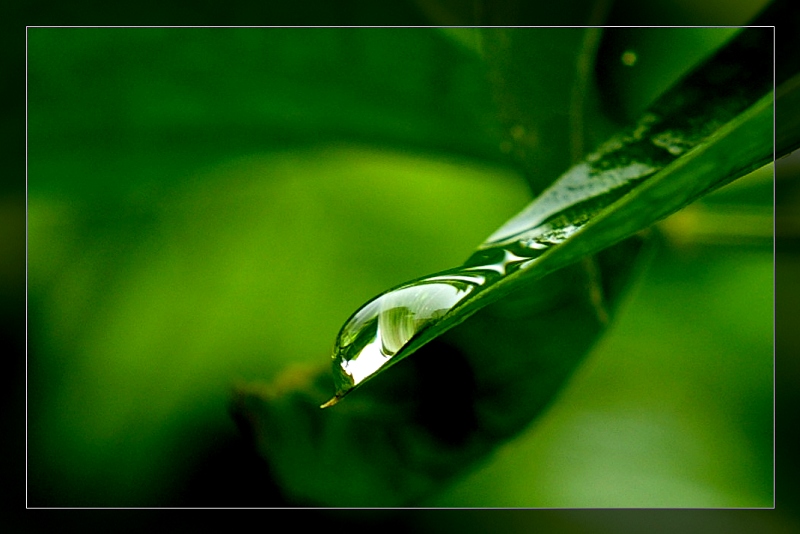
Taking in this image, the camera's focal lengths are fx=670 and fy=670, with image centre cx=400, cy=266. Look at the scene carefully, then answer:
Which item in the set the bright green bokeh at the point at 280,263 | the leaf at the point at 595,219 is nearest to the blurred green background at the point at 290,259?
the bright green bokeh at the point at 280,263

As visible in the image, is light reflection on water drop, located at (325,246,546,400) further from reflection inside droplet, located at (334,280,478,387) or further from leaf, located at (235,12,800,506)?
leaf, located at (235,12,800,506)

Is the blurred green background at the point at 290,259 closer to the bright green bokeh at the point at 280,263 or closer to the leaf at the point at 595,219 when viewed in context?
the bright green bokeh at the point at 280,263

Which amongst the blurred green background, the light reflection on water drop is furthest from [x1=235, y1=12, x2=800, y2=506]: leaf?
the light reflection on water drop

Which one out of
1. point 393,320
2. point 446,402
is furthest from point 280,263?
point 393,320

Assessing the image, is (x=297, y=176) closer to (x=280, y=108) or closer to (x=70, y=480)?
(x=280, y=108)

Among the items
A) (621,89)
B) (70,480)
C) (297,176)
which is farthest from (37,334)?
Result: (621,89)

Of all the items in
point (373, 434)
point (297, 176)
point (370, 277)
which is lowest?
point (373, 434)

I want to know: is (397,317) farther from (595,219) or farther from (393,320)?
(595,219)

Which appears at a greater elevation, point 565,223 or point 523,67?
point 523,67
